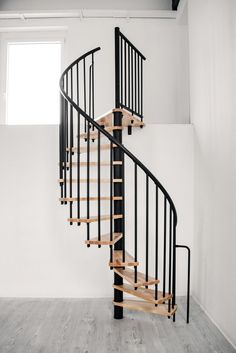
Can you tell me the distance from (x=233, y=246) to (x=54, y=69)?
155 inches

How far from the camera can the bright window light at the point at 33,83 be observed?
5223 mm

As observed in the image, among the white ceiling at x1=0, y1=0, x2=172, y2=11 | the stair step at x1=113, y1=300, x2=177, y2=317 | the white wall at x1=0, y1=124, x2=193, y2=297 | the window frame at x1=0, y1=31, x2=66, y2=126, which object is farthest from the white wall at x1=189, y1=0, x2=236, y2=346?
the window frame at x1=0, y1=31, x2=66, y2=126

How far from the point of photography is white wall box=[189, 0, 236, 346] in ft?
9.40

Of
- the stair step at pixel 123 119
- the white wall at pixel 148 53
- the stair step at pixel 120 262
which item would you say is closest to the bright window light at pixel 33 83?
the white wall at pixel 148 53

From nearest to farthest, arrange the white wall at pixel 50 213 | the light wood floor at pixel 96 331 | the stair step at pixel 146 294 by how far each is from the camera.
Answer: the light wood floor at pixel 96 331
the stair step at pixel 146 294
the white wall at pixel 50 213

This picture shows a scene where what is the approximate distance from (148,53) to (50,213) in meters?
2.94

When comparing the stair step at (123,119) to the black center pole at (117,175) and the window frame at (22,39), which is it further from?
the window frame at (22,39)

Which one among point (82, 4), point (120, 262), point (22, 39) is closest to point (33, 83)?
point (22, 39)

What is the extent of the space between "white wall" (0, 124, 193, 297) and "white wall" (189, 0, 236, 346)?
0.70 ft

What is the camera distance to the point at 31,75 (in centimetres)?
530

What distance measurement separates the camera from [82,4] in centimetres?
523

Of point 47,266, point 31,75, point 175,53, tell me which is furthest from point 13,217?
point 175,53

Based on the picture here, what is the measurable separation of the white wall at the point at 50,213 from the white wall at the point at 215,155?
0.21 m

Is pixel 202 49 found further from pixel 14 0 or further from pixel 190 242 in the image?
pixel 14 0
